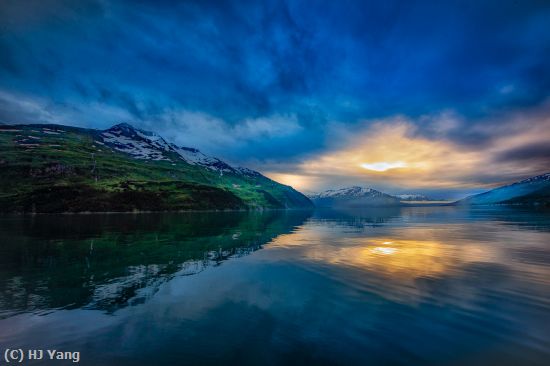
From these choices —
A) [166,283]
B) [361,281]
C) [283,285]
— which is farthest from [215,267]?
[361,281]

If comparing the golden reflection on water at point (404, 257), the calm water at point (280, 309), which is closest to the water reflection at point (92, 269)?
the calm water at point (280, 309)

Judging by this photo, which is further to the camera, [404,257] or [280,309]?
[404,257]

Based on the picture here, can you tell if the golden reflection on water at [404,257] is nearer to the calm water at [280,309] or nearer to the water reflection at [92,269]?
the calm water at [280,309]

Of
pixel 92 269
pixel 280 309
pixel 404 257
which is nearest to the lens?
pixel 280 309

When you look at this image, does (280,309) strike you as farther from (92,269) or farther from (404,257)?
(404,257)

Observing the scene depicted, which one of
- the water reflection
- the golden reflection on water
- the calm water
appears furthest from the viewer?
the golden reflection on water

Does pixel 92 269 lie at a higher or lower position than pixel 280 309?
higher

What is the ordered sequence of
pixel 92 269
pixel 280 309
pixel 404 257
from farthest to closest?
pixel 404 257, pixel 92 269, pixel 280 309

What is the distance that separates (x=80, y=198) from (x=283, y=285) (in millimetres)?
201443

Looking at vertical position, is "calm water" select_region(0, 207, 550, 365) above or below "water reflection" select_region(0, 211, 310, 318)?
below

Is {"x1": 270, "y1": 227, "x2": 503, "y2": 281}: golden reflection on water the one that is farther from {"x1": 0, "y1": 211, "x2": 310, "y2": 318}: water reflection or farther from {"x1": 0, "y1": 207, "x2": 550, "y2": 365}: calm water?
{"x1": 0, "y1": 211, "x2": 310, "y2": 318}: water reflection

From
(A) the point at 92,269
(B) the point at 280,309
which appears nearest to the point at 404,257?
(B) the point at 280,309

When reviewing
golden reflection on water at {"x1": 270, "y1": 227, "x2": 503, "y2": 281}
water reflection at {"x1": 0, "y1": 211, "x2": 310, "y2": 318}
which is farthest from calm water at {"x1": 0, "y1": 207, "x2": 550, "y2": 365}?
golden reflection on water at {"x1": 270, "y1": 227, "x2": 503, "y2": 281}

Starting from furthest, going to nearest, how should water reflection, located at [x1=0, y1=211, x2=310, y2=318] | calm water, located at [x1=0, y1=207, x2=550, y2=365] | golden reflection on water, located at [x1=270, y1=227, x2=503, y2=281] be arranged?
golden reflection on water, located at [x1=270, y1=227, x2=503, y2=281]
water reflection, located at [x1=0, y1=211, x2=310, y2=318]
calm water, located at [x1=0, y1=207, x2=550, y2=365]
